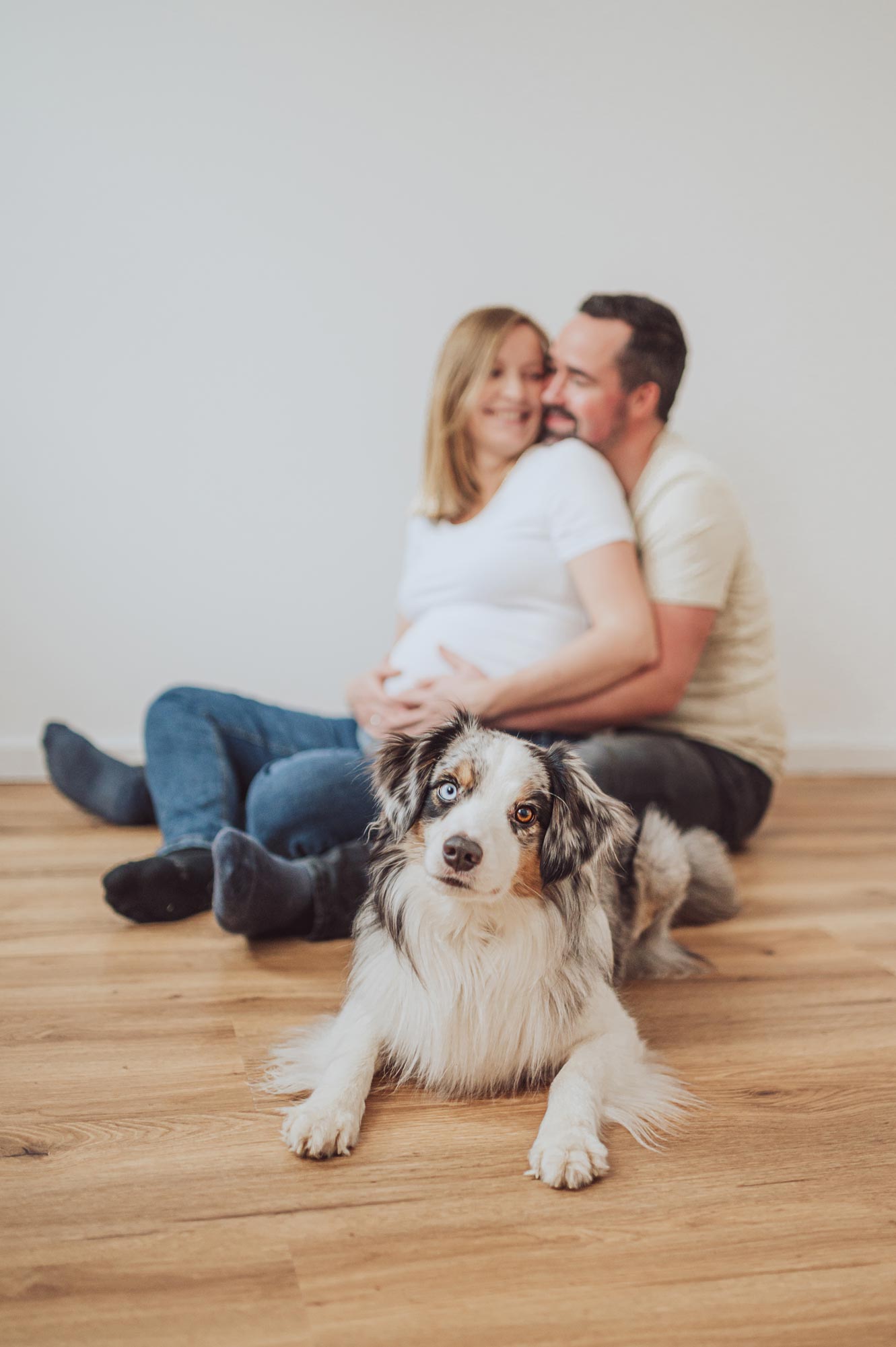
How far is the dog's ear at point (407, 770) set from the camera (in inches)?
62.5

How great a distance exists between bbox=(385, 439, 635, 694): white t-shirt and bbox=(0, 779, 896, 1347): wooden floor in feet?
2.41

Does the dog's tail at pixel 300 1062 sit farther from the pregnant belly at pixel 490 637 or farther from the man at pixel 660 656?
the pregnant belly at pixel 490 637

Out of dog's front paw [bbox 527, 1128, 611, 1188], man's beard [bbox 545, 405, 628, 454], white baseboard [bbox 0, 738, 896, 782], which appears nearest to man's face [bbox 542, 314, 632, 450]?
man's beard [bbox 545, 405, 628, 454]

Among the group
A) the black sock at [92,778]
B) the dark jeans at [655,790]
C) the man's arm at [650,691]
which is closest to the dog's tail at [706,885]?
the dark jeans at [655,790]

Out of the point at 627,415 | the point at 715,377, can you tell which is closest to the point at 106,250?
the point at 627,415

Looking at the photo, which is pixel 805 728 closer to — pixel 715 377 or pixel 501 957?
pixel 715 377

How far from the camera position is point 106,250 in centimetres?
319

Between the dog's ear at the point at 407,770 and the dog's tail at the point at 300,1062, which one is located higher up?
the dog's ear at the point at 407,770

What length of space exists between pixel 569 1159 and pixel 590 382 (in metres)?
1.73

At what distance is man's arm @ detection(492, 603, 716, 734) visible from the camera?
7.73ft

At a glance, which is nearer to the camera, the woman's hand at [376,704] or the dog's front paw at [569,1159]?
the dog's front paw at [569,1159]

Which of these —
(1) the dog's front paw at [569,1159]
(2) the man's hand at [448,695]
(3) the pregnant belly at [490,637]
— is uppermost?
(3) the pregnant belly at [490,637]

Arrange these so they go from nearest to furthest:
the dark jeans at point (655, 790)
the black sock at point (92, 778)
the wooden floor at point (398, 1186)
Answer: the wooden floor at point (398, 1186), the dark jeans at point (655, 790), the black sock at point (92, 778)

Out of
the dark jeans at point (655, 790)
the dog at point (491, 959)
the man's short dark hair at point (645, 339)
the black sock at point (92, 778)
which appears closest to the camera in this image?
the dog at point (491, 959)
